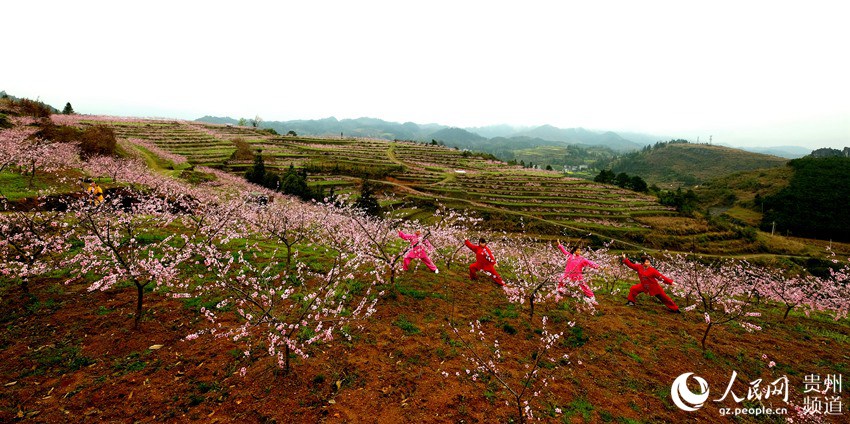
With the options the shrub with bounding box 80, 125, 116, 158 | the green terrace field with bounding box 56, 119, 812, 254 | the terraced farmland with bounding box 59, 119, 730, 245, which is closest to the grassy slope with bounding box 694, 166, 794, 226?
the terraced farmland with bounding box 59, 119, 730, 245

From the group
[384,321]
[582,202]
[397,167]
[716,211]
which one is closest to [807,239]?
[716,211]

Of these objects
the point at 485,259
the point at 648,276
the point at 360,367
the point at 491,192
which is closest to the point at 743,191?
the point at 491,192

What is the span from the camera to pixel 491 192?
7662 centimetres

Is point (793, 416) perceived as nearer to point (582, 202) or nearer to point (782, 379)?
point (782, 379)

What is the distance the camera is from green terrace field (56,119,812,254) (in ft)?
200

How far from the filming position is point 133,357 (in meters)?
7.66

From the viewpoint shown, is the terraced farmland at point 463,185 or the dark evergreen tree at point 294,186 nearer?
the dark evergreen tree at point 294,186

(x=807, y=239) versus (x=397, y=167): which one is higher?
(x=397, y=167)

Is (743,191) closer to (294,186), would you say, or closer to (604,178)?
(604,178)

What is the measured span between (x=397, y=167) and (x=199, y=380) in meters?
82.1

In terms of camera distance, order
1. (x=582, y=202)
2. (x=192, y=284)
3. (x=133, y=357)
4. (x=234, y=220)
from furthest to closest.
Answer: (x=582, y=202), (x=234, y=220), (x=192, y=284), (x=133, y=357)

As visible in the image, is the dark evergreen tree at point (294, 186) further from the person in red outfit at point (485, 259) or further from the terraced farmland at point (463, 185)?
the person in red outfit at point (485, 259)

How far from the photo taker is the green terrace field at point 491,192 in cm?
6094

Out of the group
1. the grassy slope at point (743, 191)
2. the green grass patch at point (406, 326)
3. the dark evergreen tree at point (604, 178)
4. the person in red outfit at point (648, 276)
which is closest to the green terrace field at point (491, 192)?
the dark evergreen tree at point (604, 178)
